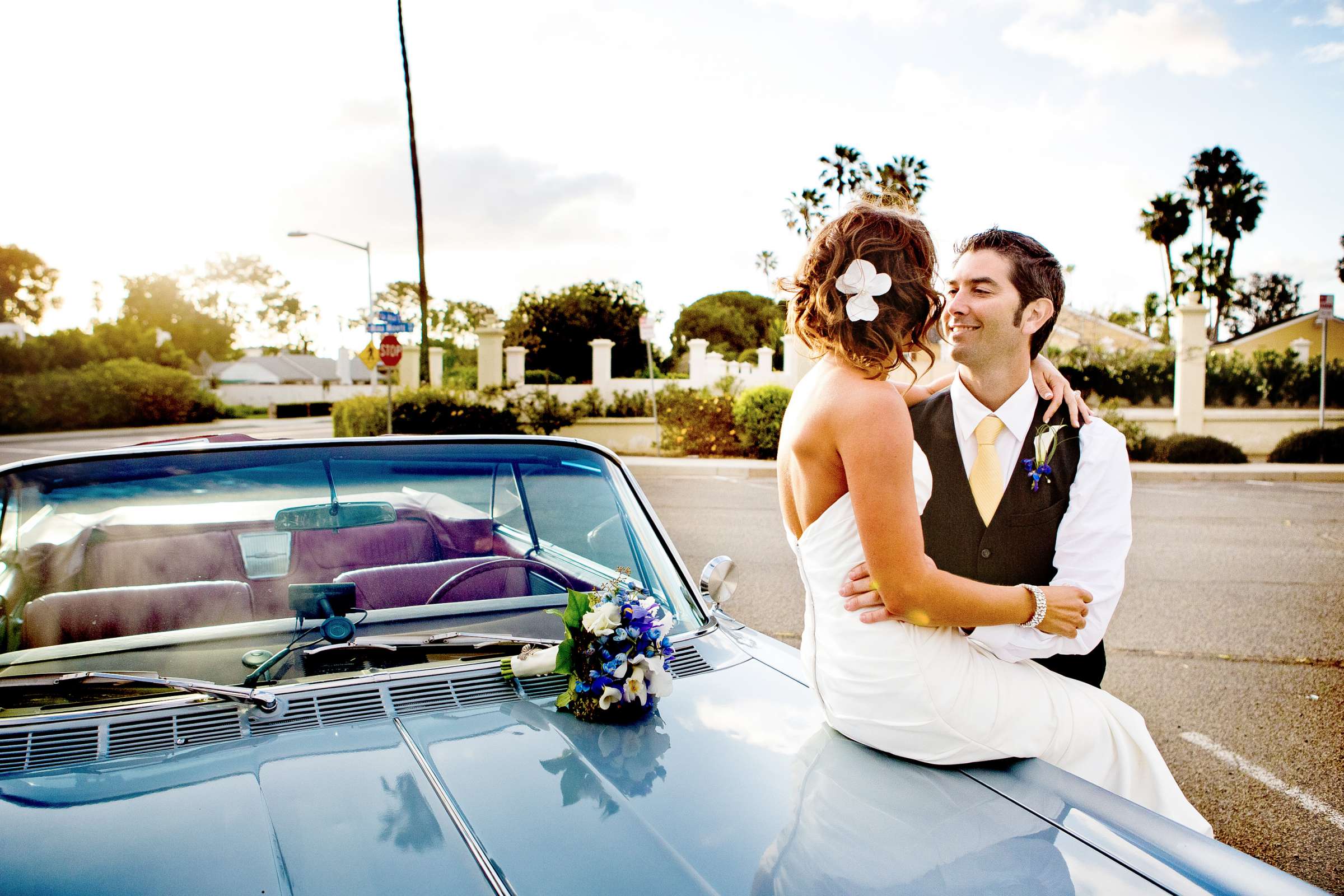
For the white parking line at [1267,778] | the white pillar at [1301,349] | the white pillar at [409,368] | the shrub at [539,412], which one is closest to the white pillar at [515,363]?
the white pillar at [409,368]

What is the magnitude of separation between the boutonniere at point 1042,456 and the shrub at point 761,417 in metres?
15.7

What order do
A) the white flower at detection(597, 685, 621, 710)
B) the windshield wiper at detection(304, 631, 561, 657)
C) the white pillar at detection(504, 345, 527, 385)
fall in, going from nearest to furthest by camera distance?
the white flower at detection(597, 685, 621, 710) < the windshield wiper at detection(304, 631, 561, 657) < the white pillar at detection(504, 345, 527, 385)

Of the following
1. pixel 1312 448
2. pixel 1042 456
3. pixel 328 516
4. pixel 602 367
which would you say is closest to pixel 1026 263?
pixel 1042 456

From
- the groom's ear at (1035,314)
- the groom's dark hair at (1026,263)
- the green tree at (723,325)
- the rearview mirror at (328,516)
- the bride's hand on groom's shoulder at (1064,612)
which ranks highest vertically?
the green tree at (723,325)

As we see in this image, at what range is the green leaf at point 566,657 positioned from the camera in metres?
1.98

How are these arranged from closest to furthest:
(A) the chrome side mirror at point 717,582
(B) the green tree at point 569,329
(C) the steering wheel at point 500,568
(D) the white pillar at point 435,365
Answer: (C) the steering wheel at point 500,568 → (A) the chrome side mirror at point 717,582 → (D) the white pillar at point 435,365 → (B) the green tree at point 569,329

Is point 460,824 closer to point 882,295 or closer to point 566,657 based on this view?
→ point 566,657

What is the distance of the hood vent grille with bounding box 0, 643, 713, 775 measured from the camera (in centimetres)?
169

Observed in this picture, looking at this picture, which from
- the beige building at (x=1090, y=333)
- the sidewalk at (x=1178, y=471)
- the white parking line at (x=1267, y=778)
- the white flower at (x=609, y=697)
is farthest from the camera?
the beige building at (x=1090, y=333)

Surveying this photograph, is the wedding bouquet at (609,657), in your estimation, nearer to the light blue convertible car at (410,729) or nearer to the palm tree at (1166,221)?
the light blue convertible car at (410,729)

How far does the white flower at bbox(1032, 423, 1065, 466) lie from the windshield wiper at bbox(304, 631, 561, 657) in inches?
50.6

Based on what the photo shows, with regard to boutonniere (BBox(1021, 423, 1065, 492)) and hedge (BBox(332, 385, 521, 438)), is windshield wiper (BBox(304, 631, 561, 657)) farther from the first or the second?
hedge (BBox(332, 385, 521, 438))

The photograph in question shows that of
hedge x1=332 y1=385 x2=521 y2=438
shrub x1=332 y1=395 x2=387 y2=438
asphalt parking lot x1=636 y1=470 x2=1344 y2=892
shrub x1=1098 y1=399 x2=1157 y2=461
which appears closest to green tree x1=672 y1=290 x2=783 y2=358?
shrub x1=332 y1=395 x2=387 y2=438

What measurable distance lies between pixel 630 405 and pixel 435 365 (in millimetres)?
6910
